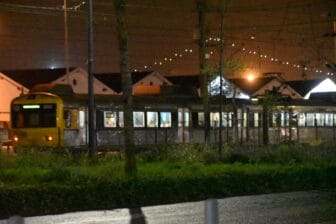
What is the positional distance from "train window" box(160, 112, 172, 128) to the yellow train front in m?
7.04

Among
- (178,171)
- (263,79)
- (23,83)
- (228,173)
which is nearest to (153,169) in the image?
(178,171)

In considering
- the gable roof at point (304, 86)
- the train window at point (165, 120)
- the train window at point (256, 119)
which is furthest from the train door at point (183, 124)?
the gable roof at point (304, 86)

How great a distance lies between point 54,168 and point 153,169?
2.94 meters

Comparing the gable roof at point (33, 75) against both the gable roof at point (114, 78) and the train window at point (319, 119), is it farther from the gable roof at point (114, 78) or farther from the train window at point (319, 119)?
the train window at point (319, 119)

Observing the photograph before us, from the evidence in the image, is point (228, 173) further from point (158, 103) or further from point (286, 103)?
point (286, 103)

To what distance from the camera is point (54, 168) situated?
60.1 ft

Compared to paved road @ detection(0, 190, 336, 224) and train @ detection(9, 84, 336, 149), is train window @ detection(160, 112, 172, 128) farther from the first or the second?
paved road @ detection(0, 190, 336, 224)

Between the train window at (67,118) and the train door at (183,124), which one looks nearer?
the train window at (67,118)

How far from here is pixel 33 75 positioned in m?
67.8

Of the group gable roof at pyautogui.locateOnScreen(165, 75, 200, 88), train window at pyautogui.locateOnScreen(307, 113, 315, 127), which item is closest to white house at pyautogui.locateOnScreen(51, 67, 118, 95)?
gable roof at pyautogui.locateOnScreen(165, 75, 200, 88)

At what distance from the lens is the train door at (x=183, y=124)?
40.0 meters

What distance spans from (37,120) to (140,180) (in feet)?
60.6

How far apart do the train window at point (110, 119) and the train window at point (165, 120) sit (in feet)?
12.0

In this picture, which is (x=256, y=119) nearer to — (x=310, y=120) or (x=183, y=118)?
(x=310, y=120)
